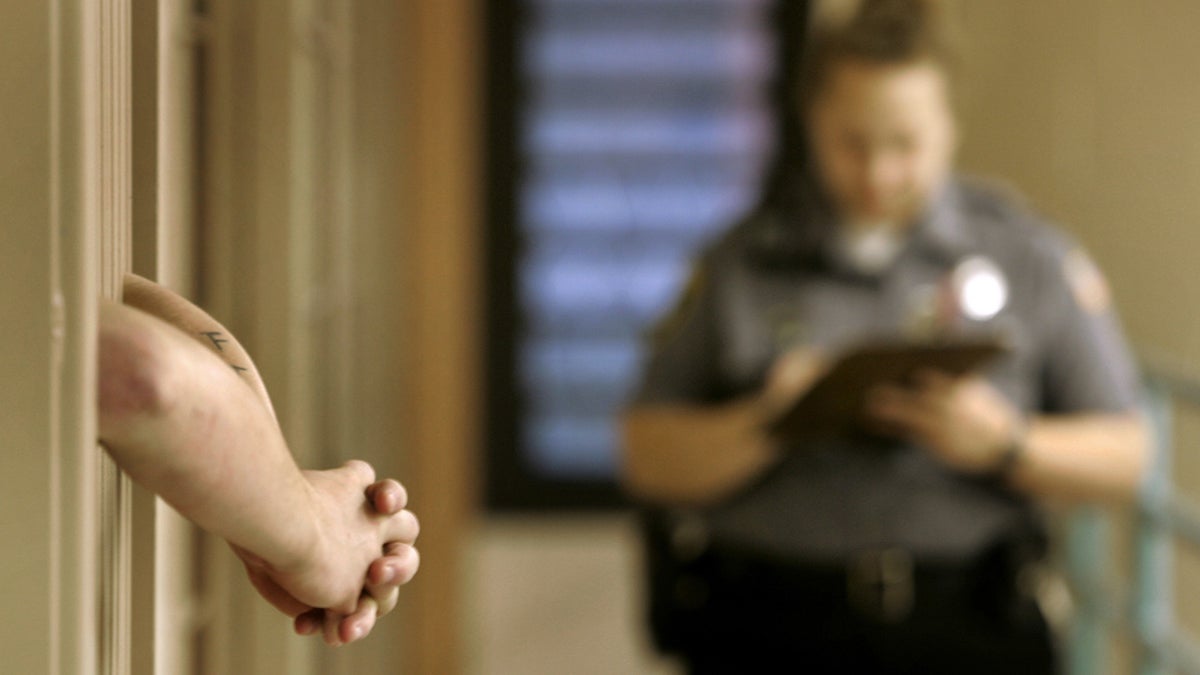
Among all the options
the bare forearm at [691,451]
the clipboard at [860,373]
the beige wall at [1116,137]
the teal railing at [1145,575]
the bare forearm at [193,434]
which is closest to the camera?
the bare forearm at [193,434]

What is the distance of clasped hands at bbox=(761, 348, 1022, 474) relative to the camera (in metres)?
1.31

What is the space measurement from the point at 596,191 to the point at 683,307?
51.3 inches

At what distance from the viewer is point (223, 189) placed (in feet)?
1.77

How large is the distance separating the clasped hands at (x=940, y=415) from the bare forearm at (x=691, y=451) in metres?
0.03

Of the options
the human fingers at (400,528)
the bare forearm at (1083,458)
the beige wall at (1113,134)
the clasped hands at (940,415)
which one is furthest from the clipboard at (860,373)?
the beige wall at (1113,134)

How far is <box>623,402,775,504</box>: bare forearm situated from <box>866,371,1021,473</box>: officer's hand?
124 mm

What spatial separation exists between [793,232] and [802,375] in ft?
0.52

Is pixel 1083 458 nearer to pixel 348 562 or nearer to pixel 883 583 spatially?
pixel 883 583

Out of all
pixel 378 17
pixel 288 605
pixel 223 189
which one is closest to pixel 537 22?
pixel 378 17

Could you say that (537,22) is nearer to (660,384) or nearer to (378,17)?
(378,17)

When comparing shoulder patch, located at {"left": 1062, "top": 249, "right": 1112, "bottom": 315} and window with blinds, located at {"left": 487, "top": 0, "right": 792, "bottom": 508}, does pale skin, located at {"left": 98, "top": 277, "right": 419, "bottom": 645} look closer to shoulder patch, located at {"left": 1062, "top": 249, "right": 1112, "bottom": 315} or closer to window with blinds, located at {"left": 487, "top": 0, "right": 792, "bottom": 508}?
shoulder patch, located at {"left": 1062, "top": 249, "right": 1112, "bottom": 315}

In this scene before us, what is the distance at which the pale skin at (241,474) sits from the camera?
0.31m

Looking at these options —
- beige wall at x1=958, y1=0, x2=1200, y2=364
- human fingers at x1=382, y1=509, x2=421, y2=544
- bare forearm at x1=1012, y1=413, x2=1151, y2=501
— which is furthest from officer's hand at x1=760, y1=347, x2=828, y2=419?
beige wall at x1=958, y1=0, x2=1200, y2=364

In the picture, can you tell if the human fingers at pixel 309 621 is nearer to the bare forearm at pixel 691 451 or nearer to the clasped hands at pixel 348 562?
the clasped hands at pixel 348 562
